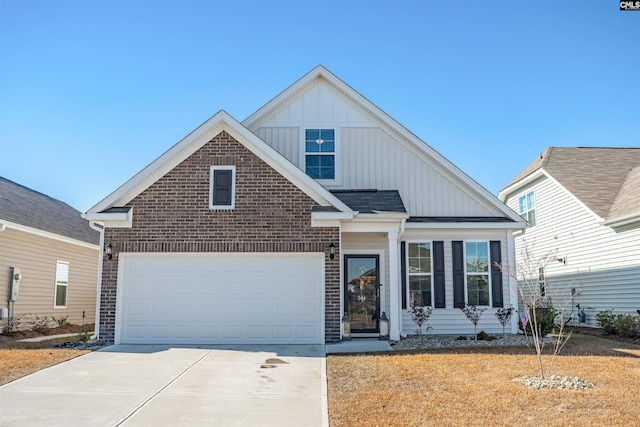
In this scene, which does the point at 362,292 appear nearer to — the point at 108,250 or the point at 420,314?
the point at 420,314

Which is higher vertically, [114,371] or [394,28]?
[394,28]

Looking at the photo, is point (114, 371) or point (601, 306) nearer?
point (114, 371)

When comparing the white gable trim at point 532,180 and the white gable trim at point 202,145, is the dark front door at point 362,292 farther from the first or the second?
the white gable trim at point 532,180

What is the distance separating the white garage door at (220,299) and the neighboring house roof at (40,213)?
538 centimetres

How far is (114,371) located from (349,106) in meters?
9.63

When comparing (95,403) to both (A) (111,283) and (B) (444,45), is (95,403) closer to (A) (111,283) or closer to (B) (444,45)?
(A) (111,283)

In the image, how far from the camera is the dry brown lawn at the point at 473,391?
21.3 feet

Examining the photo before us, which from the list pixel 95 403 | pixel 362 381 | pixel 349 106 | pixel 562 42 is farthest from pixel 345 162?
pixel 95 403

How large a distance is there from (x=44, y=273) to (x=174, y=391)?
11.9m

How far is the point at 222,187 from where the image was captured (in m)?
12.8

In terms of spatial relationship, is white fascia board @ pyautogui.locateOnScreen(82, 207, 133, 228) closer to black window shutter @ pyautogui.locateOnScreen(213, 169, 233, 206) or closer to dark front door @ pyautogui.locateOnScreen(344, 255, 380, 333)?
black window shutter @ pyautogui.locateOnScreen(213, 169, 233, 206)

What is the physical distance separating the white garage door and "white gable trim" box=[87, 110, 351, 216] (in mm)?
1339

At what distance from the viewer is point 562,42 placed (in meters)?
13.6

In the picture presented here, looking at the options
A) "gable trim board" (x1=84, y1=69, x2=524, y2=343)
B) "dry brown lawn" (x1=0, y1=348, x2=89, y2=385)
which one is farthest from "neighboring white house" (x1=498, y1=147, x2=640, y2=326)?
Result: "dry brown lawn" (x1=0, y1=348, x2=89, y2=385)
